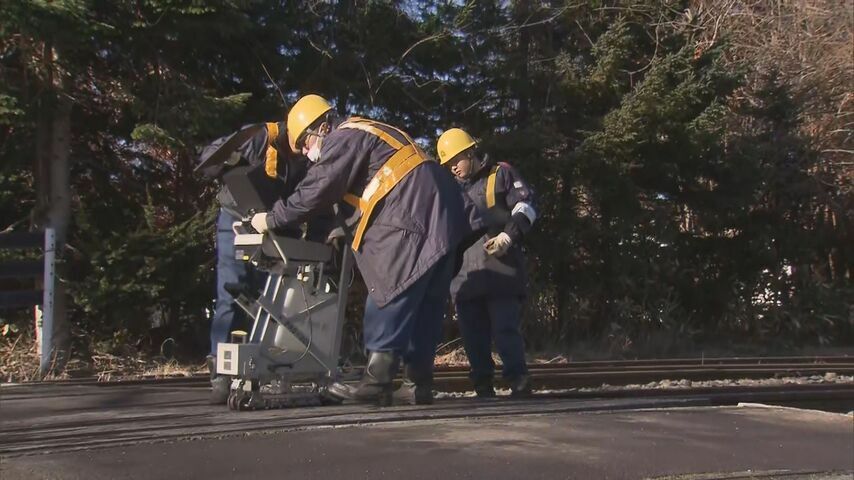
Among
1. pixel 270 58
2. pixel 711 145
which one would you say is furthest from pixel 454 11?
pixel 711 145

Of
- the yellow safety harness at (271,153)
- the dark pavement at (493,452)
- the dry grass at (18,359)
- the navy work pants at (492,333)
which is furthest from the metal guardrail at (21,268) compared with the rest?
the dark pavement at (493,452)

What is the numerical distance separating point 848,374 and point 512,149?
4793mm

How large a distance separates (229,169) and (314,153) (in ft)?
1.71

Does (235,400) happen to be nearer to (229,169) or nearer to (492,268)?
(229,169)

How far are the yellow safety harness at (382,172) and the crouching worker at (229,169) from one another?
Answer: 1.30 feet

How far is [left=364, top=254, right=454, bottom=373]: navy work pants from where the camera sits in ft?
15.4

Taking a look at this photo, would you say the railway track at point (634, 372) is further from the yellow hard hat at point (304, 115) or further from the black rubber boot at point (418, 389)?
the yellow hard hat at point (304, 115)

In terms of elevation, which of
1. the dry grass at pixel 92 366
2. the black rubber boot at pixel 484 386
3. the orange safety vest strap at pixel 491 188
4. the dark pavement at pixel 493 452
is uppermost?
the orange safety vest strap at pixel 491 188

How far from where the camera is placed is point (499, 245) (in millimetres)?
5789

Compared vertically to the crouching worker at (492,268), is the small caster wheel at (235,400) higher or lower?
lower

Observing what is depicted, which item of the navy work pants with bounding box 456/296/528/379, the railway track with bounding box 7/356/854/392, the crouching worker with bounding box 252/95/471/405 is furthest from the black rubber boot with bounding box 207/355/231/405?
the navy work pants with bounding box 456/296/528/379

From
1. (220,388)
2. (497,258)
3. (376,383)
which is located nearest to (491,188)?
(497,258)

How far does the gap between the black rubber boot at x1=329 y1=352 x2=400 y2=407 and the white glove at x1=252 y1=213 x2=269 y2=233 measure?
3.08 feet

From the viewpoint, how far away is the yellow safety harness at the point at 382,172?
4.71 meters
